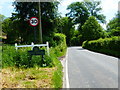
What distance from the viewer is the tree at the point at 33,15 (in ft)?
96.6

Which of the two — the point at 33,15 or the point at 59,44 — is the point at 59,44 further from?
the point at 33,15

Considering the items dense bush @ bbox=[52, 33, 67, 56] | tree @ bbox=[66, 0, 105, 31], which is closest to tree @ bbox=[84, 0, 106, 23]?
tree @ bbox=[66, 0, 105, 31]

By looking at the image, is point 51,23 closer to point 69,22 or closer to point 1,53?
point 1,53

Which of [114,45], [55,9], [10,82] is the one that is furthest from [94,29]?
[10,82]

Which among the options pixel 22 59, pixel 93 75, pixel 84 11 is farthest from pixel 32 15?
pixel 84 11

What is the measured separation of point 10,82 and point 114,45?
15430mm

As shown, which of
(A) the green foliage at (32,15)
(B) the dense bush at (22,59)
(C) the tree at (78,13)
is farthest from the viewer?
(C) the tree at (78,13)

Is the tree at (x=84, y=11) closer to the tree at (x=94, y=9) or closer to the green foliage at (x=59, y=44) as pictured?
the tree at (x=94, y=9)

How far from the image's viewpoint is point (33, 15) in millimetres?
29750

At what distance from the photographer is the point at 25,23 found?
101 ft

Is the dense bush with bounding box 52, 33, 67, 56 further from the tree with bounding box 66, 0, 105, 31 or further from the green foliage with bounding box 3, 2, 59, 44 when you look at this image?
the tree with bounding box 66, 0, 105, 31

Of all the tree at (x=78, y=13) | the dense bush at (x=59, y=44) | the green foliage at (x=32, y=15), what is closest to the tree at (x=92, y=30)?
the dense bush at (x=59, y=44)

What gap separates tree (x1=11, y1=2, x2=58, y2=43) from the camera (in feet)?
96.6

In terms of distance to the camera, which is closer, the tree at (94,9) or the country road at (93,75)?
the country road at (93,75)
